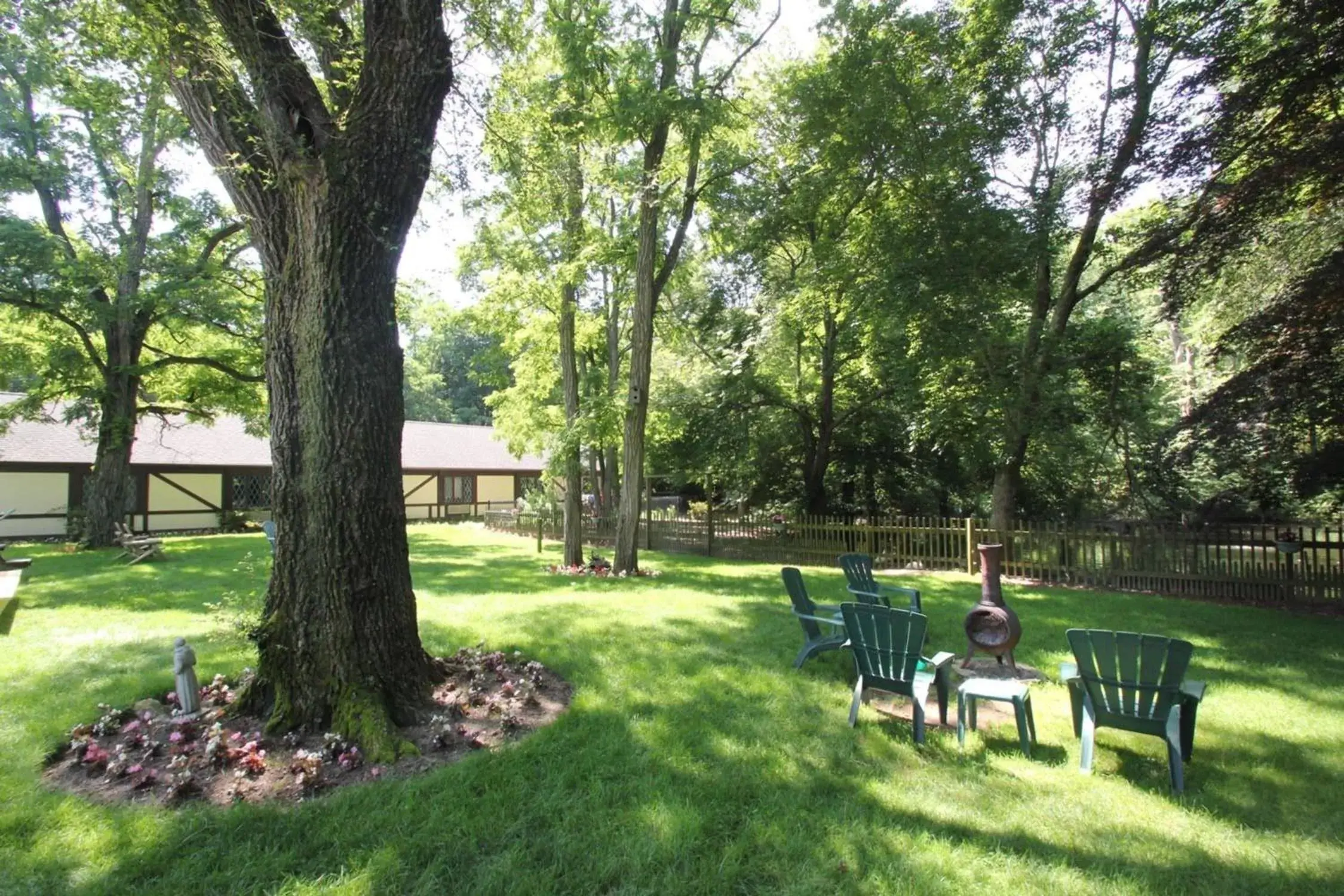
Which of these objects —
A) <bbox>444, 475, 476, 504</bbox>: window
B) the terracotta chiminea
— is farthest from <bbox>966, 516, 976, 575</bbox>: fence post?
<bbox>444, 475, 476, 504</bbox>: window

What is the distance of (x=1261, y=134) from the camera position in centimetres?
766

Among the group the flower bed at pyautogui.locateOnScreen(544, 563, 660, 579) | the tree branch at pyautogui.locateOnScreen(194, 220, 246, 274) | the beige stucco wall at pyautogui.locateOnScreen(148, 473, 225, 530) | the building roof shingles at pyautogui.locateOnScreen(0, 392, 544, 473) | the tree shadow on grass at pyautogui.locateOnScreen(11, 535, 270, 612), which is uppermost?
the tree branch at pyautogui.locateOnScreen(194, 220, 246, 274)

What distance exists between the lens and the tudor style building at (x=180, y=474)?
21.0 meters

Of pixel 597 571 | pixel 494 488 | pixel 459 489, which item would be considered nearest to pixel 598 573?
pixel 597 571

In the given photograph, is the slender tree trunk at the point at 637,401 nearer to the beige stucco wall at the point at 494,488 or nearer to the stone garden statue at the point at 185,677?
the stone garden statue at the point at 185,677

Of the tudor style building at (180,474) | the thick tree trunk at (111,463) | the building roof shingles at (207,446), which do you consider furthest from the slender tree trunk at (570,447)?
the thick tree trunk at (111,463)

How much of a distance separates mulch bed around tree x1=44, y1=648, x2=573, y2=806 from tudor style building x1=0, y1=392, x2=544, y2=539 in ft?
42.7

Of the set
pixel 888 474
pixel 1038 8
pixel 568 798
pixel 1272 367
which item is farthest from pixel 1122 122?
pixel 568 798

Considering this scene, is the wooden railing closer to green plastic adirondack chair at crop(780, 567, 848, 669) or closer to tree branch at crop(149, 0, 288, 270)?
green plastic adirondack chair at crop(780, 567, 848, 669)

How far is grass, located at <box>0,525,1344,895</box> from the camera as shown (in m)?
2.79

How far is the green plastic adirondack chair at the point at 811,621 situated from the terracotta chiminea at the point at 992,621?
1.15 meters

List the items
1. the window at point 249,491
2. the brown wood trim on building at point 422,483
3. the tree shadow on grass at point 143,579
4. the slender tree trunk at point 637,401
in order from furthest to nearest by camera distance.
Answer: the brown wood trim on building at point 422,483, the window at point 249,491, the slender tree trunk at point 637,401, the tree shadow on grass at point 143,579

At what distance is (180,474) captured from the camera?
79.1 feet

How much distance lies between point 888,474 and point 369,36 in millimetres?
17021
